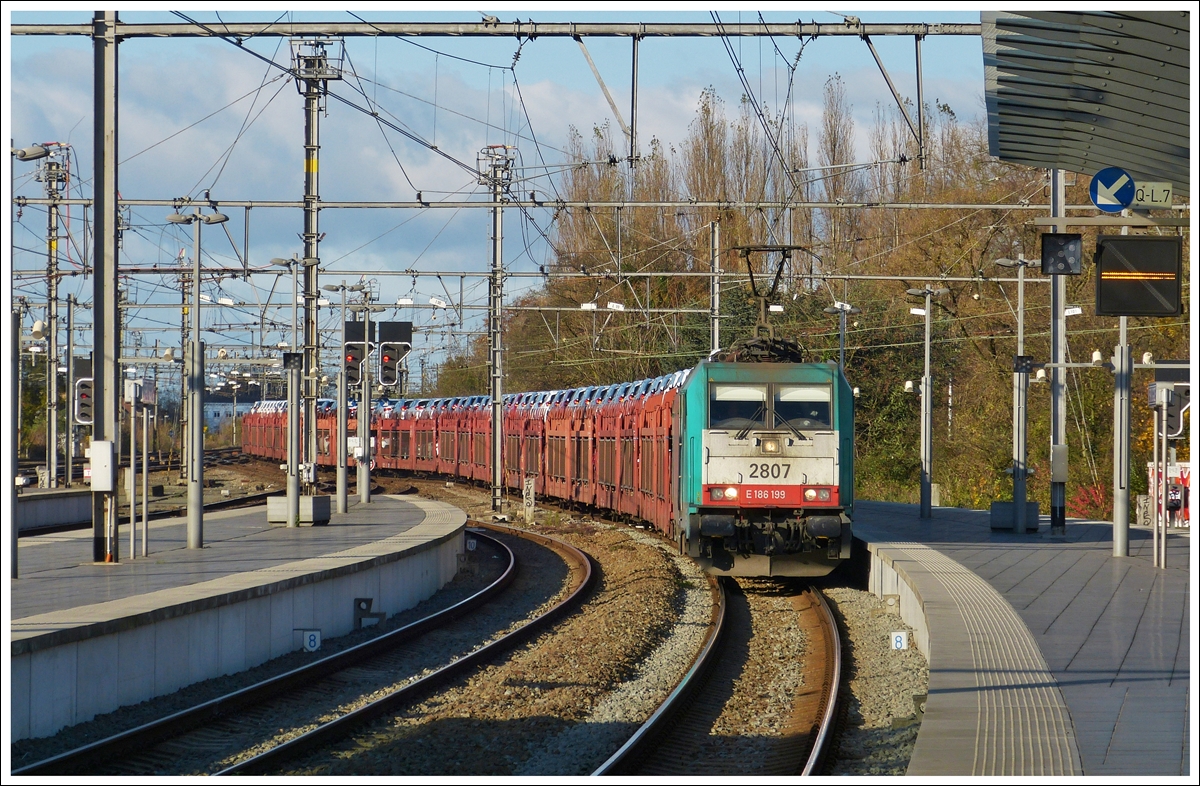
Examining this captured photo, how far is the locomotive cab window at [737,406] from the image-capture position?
1727 cm

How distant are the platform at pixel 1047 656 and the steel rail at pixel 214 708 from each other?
16.6 feet

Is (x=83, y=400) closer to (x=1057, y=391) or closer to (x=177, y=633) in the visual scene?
(x=177, y=633)

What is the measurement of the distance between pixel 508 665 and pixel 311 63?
1283 centimetres

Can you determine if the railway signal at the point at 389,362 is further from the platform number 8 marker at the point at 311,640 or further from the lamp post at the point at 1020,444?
the platform number 8 marker at the point at 311,640

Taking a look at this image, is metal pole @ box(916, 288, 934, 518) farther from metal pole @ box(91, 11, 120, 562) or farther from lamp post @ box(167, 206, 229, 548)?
metal pole @ box(91, 11, 120, 562)

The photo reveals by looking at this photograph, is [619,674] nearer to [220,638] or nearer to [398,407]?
[220,638]

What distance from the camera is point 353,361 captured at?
2489 cm

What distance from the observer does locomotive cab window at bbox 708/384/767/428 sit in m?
17.3

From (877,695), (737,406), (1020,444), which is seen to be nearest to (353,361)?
(737,406)

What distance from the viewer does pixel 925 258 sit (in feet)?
146

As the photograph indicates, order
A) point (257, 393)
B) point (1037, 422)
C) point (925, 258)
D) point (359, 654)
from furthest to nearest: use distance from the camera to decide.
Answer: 1. point (257, 393)
2. point (925, 258)
3. point (1037, 422)
4. point (359, 654)

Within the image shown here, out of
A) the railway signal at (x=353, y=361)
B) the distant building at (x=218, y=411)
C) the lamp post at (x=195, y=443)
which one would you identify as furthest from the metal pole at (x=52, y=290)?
the distant building at (x=218, y=411)

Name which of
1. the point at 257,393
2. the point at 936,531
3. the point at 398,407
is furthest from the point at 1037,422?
the point at 257,393

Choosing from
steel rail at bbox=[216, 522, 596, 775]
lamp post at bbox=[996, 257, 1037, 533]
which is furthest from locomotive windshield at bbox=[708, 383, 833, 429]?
lamp post at bbox=[996, 257, 1037, 533]
